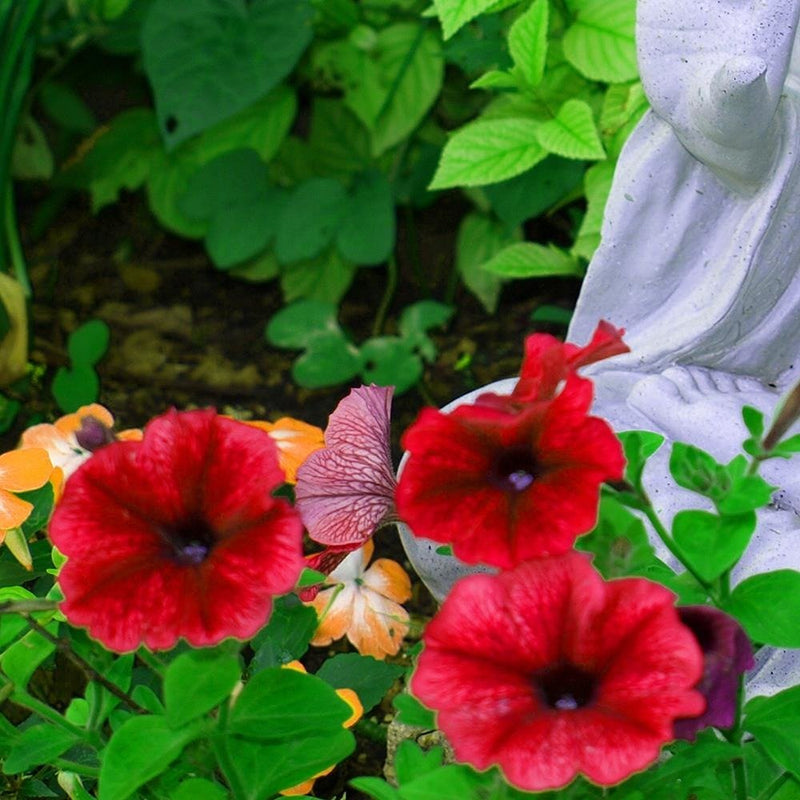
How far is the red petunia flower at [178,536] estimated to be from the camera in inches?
28.3

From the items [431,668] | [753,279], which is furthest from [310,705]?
[753,279]

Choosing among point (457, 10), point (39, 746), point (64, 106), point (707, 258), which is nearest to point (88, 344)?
point (64, 106)

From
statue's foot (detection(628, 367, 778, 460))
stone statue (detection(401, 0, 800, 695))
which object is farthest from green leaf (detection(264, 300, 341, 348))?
statue's foot (detection(628, 367, 778, 460))

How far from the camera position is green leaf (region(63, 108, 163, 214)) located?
273 cm

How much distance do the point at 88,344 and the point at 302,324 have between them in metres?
0.36

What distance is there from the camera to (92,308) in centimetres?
273

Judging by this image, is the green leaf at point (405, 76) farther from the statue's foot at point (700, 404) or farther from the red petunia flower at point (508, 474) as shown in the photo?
the red petunia flower at point (508, 474)

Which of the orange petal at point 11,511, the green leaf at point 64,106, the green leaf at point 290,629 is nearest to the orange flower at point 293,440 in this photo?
the green leaf at point 290,629

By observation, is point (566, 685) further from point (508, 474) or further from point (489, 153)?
point (489, 153)

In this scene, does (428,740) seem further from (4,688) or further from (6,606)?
(6,606)

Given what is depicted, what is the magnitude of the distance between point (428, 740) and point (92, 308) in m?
1.54

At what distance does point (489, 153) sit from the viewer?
6.23 ft

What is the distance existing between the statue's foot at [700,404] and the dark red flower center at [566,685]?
2.06 ft

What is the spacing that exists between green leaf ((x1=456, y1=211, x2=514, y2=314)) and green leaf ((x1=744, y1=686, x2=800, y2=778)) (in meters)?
1.66
